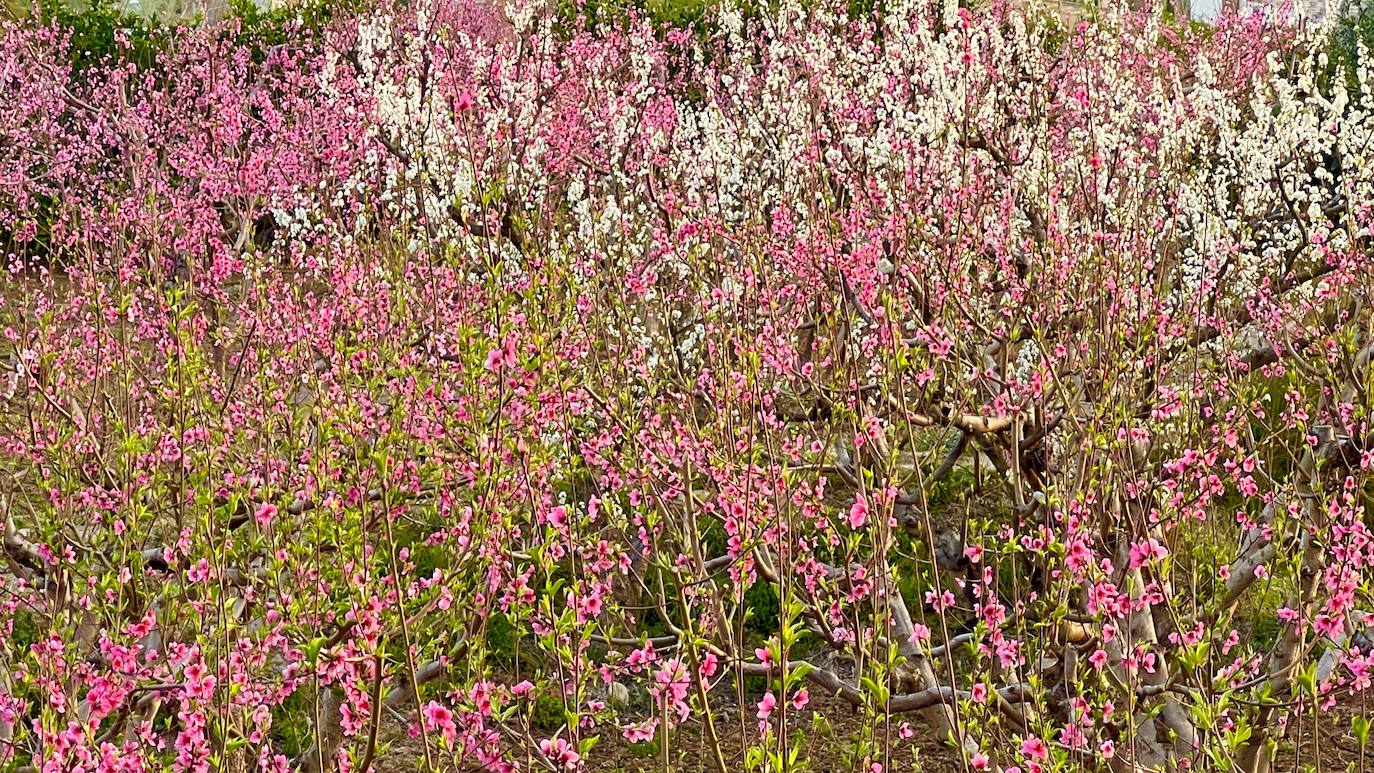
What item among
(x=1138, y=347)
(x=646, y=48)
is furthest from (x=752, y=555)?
(x=646, y=48)

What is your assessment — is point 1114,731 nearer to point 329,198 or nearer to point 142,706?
point 142,706

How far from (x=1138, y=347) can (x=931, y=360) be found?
1.40m

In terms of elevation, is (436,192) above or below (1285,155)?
below

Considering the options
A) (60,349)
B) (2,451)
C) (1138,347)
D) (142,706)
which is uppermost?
(1138,347)

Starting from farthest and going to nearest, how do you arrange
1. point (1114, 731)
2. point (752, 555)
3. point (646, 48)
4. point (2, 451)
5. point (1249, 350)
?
point (646, 48) < point (2, 451) < point (1249, 350) < point (1114, 731) < point (752, 555)

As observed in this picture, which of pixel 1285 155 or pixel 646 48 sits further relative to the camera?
pixel 646 48

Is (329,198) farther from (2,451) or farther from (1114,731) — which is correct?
(1114,731)

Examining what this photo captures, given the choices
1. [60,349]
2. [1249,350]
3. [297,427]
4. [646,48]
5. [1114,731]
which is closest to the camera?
[1114,731]

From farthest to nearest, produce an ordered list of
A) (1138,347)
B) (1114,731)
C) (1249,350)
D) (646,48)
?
(646,48)
(1249,350)
(1138,347)
(1114,731)

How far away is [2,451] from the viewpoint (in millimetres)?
7906

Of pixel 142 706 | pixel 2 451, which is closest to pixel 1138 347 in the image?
pixel 142 706

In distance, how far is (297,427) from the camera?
4.62 m

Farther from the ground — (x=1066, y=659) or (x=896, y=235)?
(x=896, y=235)

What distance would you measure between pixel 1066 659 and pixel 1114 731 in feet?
0.96
